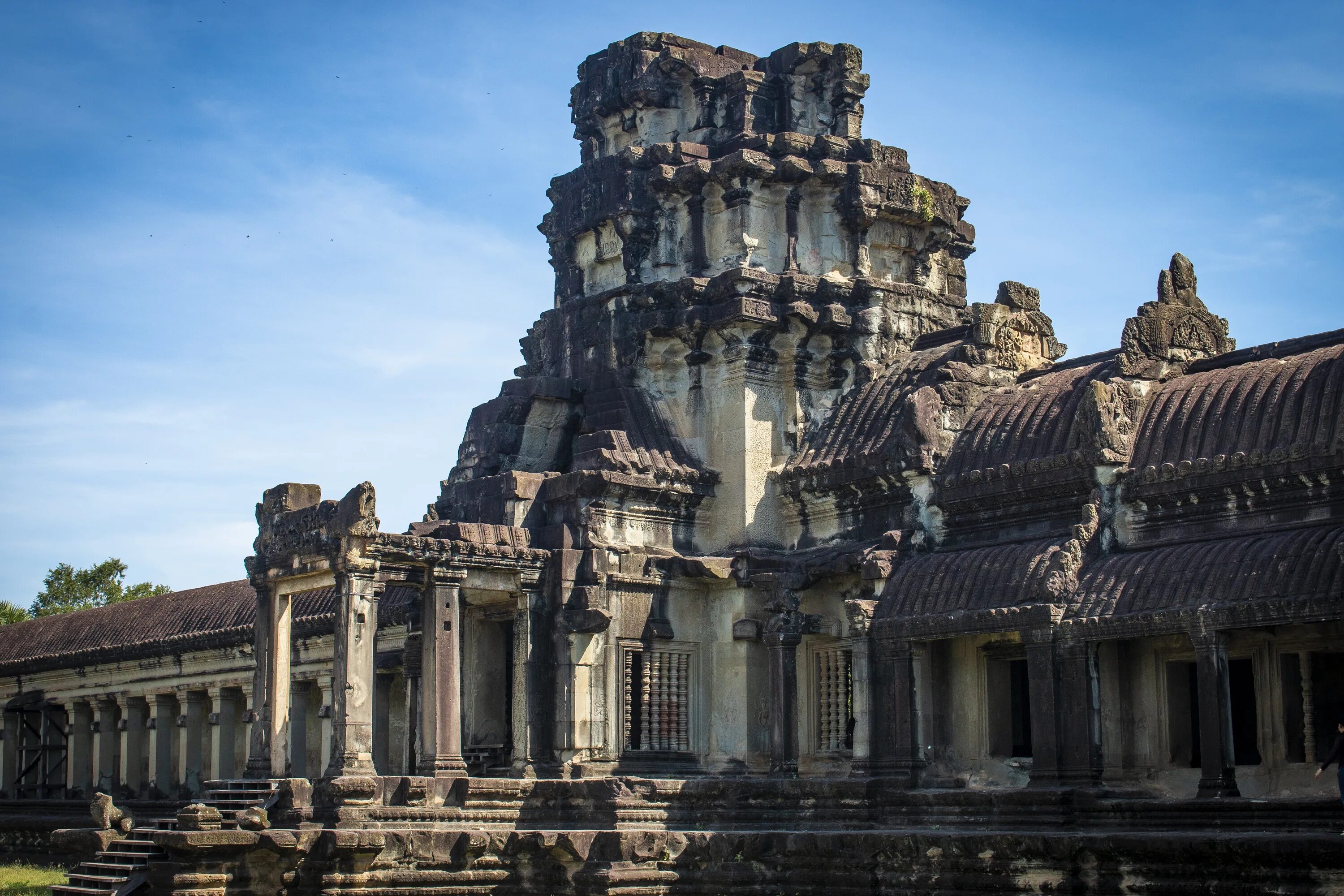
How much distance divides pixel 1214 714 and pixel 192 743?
73.0 ft

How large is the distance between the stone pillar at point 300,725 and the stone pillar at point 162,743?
3.80 metres

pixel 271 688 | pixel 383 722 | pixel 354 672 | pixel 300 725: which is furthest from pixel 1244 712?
pixel 300 725

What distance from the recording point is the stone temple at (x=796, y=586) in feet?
73.6

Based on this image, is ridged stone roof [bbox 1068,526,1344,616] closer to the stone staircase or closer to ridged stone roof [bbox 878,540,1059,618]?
ridged stone roof [bbox 878,540,1059,618]

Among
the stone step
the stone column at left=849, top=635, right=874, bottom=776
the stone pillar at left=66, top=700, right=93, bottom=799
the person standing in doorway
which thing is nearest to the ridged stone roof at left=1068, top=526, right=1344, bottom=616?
the person standing in doorway

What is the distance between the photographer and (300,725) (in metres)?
35.2

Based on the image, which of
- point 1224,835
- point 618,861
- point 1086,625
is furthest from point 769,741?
point 1224,835

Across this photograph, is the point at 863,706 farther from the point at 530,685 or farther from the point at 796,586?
the point at 530,685

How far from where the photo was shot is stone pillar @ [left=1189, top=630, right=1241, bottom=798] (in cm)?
2164

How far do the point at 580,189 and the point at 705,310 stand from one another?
381 cm

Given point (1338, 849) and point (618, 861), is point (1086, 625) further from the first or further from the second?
point (618, 861)

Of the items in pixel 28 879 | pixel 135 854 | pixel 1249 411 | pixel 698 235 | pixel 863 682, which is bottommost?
pixel 28 879

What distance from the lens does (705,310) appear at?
29094 mm

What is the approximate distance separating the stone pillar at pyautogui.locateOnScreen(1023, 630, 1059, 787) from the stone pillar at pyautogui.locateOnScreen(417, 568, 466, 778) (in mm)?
7652
